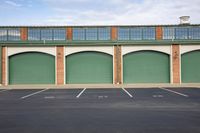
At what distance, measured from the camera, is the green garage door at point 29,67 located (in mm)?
32406

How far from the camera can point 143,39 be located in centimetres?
3362

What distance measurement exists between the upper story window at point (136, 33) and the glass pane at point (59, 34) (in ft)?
26.1

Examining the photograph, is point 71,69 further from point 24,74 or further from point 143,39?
point 143,39

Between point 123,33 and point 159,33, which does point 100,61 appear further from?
point 159,33

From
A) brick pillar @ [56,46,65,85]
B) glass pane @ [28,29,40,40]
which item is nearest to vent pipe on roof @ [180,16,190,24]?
brick pillar @ [56,46,65,85]

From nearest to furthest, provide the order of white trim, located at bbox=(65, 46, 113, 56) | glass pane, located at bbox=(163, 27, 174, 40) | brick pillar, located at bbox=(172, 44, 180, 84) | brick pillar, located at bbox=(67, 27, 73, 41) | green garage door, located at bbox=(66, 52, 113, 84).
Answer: brick pillar, located at bbox=(172, 44, 180, 84), white trim, located at bbox=(65, 46, 113, 56), green garage door, located at bbox=(66, 52, 113, 84), brick pillar, located at bbox=(67, 27, 73, 41), glass pane, located at bbox=(163, 27, 174, 40)

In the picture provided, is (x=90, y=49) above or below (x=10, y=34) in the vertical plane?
below

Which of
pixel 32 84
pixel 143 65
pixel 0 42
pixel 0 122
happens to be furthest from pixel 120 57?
pixel 0 122

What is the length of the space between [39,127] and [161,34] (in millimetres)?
28260

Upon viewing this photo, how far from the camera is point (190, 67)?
1276 inches

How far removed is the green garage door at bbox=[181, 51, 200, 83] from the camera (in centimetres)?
3231

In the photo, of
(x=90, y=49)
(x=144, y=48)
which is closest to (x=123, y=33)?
(x=144, y=48)

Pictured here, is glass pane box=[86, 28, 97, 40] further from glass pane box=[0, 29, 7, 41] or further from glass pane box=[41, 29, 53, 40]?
glass pane box=[0, 29, 7, 41]

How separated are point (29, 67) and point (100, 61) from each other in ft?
31.7
